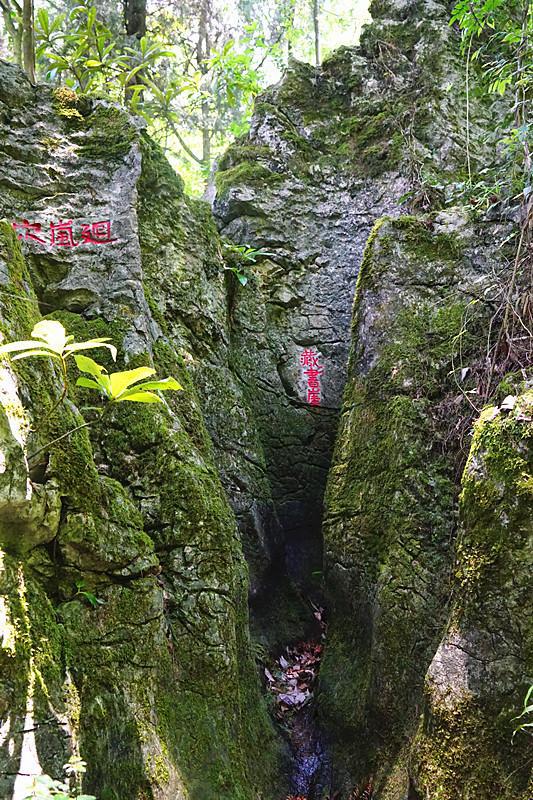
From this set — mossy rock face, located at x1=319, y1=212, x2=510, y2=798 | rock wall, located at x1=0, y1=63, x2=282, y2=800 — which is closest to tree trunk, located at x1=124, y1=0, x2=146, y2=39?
rock wall, located at x1=0, y1=63, x2=282, y2=800

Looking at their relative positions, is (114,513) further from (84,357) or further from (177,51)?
(177,51)

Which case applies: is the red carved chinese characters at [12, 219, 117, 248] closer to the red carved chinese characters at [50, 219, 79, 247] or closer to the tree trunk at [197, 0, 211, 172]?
the red carved chinese characters at [50, 219, 79, 247]

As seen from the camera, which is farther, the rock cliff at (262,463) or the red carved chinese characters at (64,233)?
the red carved chinese characters at (64,233)

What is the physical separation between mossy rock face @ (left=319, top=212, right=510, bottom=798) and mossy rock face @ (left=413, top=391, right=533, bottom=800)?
0.49 m

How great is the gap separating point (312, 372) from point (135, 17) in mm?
5687

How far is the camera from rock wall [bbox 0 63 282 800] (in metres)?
2.54

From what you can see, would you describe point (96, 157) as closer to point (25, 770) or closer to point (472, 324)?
point (472, 324)

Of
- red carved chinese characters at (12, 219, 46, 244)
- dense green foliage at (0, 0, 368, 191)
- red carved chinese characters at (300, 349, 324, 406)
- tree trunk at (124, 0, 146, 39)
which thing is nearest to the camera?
red carved chinese characters at (12, 219, 46, 244)

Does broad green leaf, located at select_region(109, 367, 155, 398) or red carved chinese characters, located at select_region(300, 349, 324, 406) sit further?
red carved chinese characters, located at select_region(300, 349, 324, 406)

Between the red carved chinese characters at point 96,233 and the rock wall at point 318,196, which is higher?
the rock wall at point 318,196

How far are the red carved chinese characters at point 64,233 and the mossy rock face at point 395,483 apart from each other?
2.18 meters

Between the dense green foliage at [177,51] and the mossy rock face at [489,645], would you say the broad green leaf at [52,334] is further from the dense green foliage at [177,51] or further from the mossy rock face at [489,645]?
the dense green foliage at [177,51]

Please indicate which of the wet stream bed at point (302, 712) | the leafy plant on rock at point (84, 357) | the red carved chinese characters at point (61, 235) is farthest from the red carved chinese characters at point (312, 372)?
the leafy plant on rock at point (84, 357)

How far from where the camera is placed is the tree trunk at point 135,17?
7.94 m
